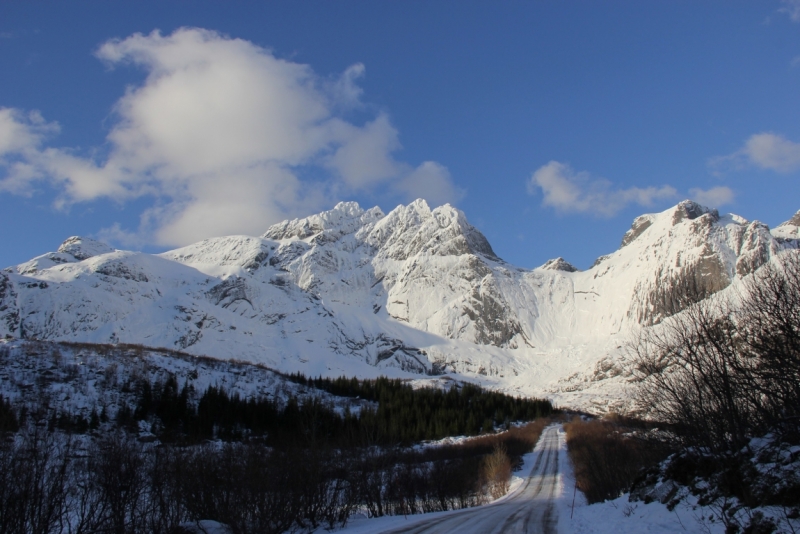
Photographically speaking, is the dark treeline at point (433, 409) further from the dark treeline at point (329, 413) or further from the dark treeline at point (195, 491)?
the dark treeline at point (195, 491)

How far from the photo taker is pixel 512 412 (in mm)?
113625

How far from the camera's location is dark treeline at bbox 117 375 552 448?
6806 cm

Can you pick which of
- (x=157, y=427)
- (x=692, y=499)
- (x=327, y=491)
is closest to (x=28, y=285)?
(x=157, y=427)

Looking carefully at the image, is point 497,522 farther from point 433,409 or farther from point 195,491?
point 433,409

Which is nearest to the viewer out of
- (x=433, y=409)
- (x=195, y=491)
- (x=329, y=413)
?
(x=195, y=491)

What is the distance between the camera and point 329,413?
8644 cm

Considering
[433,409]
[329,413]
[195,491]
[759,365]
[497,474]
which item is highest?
[759,365]

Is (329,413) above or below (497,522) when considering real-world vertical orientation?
above

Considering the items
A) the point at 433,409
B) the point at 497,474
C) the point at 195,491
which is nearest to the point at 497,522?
the point at 195,491

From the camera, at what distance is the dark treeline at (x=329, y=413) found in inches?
2680

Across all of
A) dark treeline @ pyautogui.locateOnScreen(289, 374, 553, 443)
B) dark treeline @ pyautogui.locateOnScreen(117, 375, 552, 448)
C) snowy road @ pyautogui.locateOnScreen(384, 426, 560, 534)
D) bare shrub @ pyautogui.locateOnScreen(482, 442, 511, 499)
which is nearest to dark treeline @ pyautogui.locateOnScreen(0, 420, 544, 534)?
snowy road @ pyautogui.locateOnScreen(384, 426, 560, 534)

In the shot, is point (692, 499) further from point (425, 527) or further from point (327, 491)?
point (327, 491)

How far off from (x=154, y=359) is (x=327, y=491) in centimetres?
7586

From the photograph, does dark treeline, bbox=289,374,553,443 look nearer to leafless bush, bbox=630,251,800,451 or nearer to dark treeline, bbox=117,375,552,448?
dark treeline, bbox=117,375,552,448
